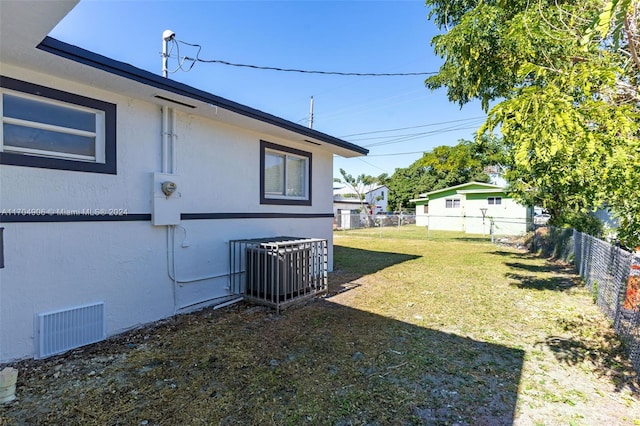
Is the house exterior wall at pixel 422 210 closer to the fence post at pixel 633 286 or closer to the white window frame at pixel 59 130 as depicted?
the fence post at pixel 633 286

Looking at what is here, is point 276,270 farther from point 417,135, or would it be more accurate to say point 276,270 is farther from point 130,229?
point 417,135

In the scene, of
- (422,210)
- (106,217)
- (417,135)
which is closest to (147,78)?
(106,217)

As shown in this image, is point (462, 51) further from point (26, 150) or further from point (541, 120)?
point (26, 150)

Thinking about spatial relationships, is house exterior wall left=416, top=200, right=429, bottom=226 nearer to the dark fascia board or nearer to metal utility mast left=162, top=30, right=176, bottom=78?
the dark fascia board

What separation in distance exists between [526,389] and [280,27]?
1001 centimetres

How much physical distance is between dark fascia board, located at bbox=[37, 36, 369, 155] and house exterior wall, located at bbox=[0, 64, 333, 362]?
55 cm

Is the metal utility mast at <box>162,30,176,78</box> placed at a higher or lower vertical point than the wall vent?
higher

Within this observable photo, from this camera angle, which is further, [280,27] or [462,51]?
[280,27]

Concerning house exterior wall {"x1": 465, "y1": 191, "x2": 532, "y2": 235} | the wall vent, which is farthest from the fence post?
house exterior wall {"x1": 465, "y1": 191, "x2": 532, "y2": 235}

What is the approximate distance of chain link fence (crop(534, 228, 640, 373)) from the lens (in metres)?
3.31

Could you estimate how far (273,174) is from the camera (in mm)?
6133

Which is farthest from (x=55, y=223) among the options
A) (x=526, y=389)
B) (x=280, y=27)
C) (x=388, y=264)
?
(x=280, y=27)

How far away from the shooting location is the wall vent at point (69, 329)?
10.3 feet

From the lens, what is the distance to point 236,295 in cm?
518
